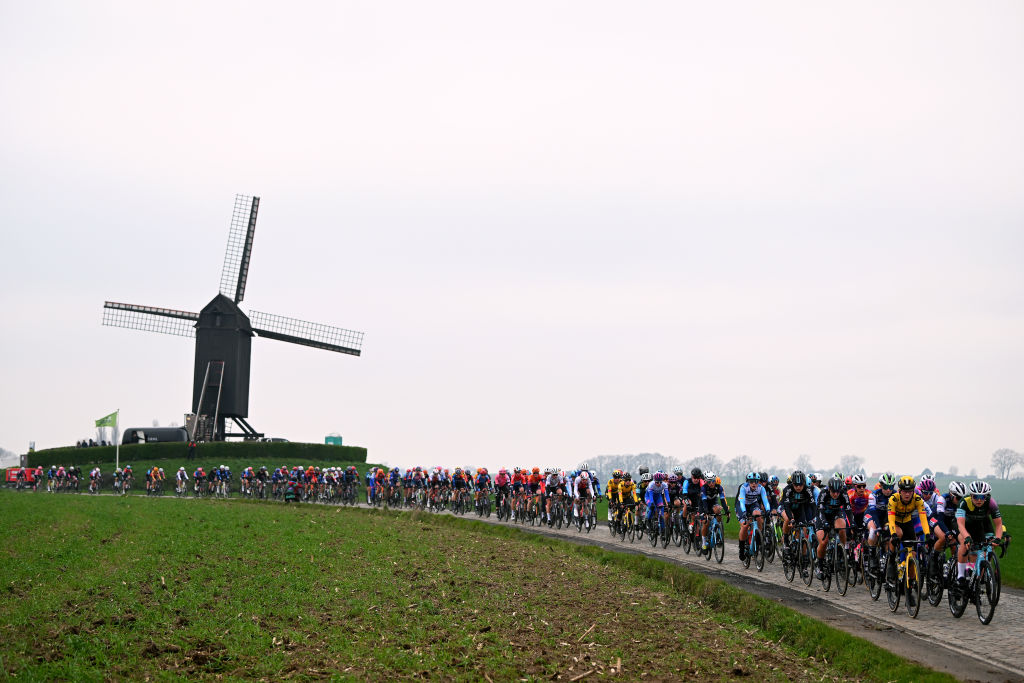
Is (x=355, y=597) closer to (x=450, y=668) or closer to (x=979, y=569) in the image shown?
(x=450, y=668)

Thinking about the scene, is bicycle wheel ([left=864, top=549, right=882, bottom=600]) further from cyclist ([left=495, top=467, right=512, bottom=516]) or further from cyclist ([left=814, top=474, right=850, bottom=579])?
cyclist ([left=495, top=467, right=512, bottom=516])

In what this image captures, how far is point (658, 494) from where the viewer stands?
29.6 meters

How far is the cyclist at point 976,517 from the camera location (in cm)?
1622

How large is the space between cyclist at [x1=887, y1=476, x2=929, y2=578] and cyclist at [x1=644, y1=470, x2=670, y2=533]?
11458 millimetres

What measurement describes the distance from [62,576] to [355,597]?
5.98 metres

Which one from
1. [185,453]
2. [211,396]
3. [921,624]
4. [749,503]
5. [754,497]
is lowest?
[921,624]

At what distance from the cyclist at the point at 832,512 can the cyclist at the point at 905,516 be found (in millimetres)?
1881

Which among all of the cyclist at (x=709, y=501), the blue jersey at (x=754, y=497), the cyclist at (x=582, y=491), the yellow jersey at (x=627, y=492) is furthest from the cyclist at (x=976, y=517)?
the cyclist at (x=582, y=491)

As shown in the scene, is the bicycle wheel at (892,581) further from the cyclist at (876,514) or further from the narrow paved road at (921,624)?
the cyclist at (876,514)

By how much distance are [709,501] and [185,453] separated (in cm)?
5510

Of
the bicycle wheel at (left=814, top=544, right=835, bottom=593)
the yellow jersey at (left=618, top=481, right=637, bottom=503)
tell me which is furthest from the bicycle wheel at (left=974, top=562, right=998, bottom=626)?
the yellow jersey at (left=618, top=481, right=637, bottom=503)

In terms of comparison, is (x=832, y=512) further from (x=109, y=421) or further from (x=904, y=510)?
(x=109, y=421)

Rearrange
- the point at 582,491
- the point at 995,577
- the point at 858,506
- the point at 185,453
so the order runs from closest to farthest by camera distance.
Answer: the point at 995,577, the point at 858,506, the point at 582,491, the point at 185,453

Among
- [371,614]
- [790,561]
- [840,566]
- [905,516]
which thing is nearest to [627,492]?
[790,561]
